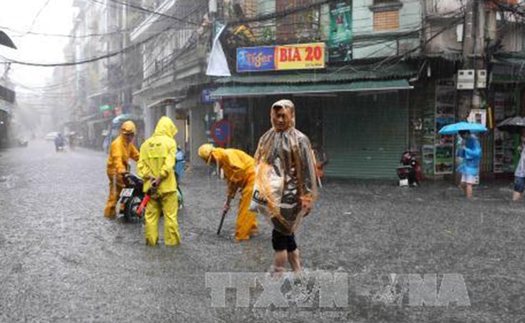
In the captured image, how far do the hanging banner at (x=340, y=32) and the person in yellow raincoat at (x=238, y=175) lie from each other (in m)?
8.59

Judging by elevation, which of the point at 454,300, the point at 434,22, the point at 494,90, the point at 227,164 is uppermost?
the point at 434,22

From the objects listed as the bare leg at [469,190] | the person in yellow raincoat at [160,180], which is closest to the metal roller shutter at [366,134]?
the bare leg at [469,190]

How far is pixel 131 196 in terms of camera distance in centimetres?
841

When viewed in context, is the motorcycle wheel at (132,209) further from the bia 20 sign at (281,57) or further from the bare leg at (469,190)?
the bia 20 sign at (281,57)

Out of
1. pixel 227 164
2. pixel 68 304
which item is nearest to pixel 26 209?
pixel 227 164

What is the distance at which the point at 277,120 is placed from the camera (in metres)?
4.68

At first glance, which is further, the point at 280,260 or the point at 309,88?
the point at 309,88

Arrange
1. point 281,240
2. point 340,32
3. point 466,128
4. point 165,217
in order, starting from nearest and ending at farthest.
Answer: point 281,240
point 165,217
point 466,128
point 340,32

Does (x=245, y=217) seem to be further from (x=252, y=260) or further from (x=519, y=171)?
(x=519, y=171)

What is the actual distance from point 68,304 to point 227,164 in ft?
9.95

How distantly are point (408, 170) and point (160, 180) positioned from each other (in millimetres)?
8743

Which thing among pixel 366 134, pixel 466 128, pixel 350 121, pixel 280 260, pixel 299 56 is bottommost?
pixel 280 260

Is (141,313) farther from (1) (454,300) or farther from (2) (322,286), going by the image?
(1) (454,300)

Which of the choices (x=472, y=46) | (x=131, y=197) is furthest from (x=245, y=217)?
(x=472, y=46)
